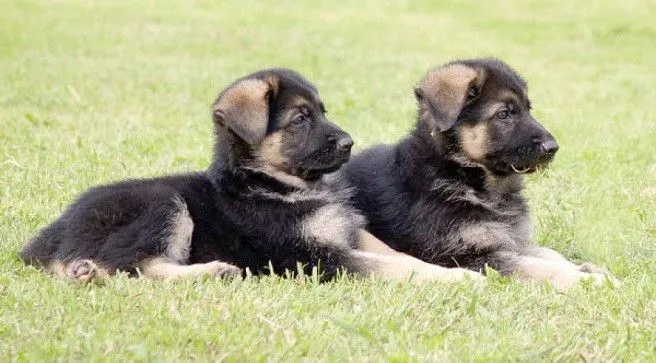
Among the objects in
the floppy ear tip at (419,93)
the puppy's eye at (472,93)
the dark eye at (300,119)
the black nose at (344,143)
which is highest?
the puppy's eye at (472,93)

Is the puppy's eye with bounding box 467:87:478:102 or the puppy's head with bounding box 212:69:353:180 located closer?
the puppy's head with bounding box 212:69:353:180

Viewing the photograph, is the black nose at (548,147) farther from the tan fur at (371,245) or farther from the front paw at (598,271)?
the tan fur at (371,245)

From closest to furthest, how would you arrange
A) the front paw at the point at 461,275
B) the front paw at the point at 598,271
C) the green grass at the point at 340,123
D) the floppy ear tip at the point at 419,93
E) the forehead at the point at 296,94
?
the green grass at the point at 340,123 → the front paw at the point at 461,275 → the front paw at the point at 598,271 → the forehead at the point at 296,94 → the floppy ear tip at the point at 419,93

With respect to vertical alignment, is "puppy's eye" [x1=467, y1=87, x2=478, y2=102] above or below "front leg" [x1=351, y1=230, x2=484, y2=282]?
above

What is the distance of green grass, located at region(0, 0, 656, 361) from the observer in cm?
480

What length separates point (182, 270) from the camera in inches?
229

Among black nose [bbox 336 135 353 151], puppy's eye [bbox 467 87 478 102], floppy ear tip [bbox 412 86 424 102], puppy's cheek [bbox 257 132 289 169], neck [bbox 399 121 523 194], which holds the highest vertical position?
puppy's eye [bbox 467 87 478 102]

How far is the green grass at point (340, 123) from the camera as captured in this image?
480 cm

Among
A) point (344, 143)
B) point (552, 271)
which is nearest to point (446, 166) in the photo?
point (344, 143)

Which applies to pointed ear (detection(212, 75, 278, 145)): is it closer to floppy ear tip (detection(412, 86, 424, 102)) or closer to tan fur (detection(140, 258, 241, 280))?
tan fur (detection(140, 258, 241, 280))

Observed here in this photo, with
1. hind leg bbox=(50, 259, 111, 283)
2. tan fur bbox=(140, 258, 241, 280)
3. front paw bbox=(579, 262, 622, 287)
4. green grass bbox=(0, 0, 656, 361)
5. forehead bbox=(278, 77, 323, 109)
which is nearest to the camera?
green grass bbox=(0, 0, 656, 361)

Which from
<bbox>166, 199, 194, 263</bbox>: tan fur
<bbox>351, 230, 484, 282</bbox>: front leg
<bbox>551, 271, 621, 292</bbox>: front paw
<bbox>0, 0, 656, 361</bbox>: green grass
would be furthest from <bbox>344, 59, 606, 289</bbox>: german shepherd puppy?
<bbox>166, 199, 194, 263</bbox>: tan fur

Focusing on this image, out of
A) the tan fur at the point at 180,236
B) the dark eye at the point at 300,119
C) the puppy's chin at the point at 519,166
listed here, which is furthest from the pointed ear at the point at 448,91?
the tan fur at the point at 180,236

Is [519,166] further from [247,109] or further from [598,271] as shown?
[247,109]
